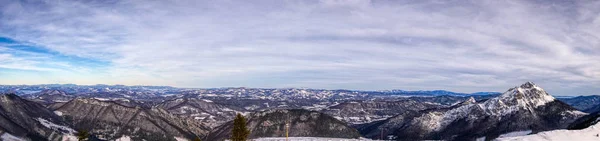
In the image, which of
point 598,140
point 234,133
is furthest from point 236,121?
point 598,140

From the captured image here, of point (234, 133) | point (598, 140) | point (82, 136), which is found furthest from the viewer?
point (82, 136)

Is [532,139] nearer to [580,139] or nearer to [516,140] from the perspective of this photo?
[516,140]

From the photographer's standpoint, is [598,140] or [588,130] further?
[588,130]

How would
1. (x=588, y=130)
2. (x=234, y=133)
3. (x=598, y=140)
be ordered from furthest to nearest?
1. (x=234, y=133)
2. (x=588, y=130)
3. (x=598, y=140)

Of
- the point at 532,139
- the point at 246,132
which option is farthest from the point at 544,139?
the point at 246,132

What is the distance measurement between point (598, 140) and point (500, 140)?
17567mm

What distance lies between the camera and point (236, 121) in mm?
114312

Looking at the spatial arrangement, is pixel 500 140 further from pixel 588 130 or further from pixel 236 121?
pixel 236 121

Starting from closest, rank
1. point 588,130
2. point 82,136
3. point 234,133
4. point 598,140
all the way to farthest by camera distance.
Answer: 1. point 598,140
2. point 588,130
3. point 234,133
4. point 82,136

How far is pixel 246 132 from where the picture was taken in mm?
115938

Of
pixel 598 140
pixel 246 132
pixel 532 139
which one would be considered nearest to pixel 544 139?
pixel 532 139

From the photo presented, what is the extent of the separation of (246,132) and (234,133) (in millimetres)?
4170

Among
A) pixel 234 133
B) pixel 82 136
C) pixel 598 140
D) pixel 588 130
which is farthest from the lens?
pixel 82 136

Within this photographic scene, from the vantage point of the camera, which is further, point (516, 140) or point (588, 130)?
point (588, 130)
